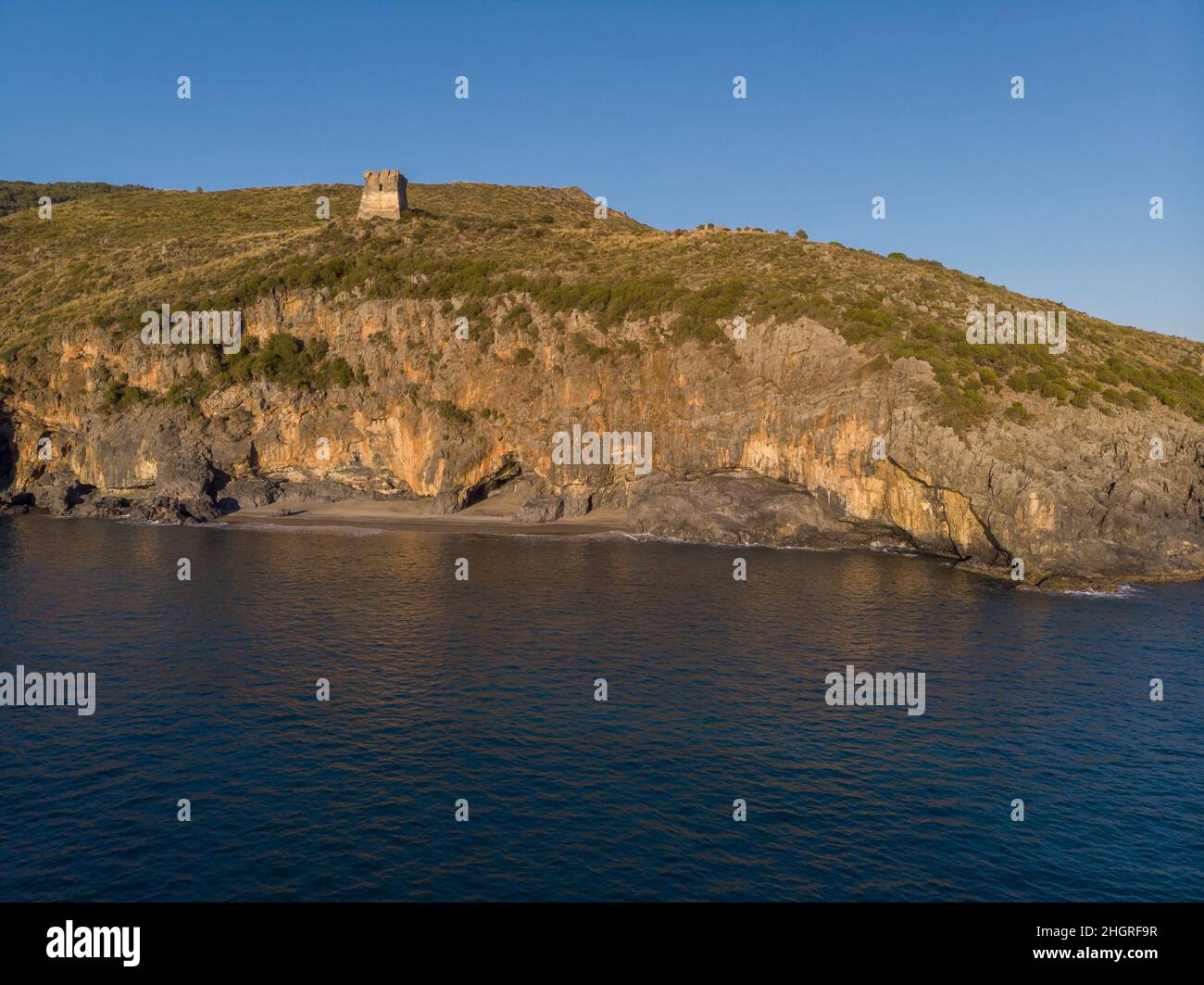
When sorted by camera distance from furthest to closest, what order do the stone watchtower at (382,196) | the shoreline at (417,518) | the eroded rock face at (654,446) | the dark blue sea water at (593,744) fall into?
the stone watchtower at (382,196) < the shoreline at (417,518) < the eroded rock face at (654,446) < the dark blue sea water at (593,744)

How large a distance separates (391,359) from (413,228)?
1151 inches

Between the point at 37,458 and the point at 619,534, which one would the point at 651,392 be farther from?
the point at 37,458

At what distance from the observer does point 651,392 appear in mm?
86125

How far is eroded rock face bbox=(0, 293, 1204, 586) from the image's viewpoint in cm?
6431

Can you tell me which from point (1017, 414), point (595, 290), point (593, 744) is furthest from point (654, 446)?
Answer: point (593, 744)

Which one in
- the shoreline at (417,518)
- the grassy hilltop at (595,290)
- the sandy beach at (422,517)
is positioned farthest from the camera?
the sandy beach at (422,517)

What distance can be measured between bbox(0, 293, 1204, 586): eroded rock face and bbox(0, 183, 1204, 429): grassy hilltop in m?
2.11

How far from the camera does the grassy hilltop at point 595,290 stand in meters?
76.4

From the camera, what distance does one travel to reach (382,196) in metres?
120

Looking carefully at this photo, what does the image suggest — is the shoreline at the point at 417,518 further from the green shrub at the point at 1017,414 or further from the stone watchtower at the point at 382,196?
the stone watchtower at the point at 382,196

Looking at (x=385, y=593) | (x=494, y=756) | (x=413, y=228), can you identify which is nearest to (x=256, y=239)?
(x=413, y=228)

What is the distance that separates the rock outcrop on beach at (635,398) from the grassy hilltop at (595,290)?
0.44m

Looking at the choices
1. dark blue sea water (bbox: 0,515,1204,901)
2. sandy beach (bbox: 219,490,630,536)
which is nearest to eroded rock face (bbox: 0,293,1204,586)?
sandy beach (bbox: 219,490,630,536)

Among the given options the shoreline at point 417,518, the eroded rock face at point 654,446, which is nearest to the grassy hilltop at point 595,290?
the eroded rock face at point 654,446
